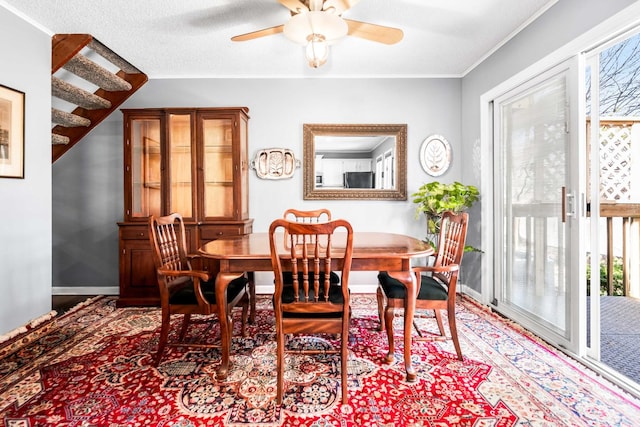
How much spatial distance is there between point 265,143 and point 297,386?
8.95 feet

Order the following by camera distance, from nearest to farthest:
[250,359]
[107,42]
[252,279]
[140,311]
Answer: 1. [250,359]
2. [252,279]
3. [107,42]
4. [140,311]

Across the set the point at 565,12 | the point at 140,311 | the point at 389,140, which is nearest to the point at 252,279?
the point at 140,311

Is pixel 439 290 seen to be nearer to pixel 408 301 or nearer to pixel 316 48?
pixel 408 301

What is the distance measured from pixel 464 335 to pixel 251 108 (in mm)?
3208

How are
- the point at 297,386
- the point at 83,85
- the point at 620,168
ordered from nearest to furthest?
the point at 297,386 < the point at 620,168 < the point at 83,85

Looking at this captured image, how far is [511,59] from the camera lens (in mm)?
2848

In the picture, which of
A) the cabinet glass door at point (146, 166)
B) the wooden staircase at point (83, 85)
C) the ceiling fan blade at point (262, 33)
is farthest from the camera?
the cabinet glass door at point (146, 166)

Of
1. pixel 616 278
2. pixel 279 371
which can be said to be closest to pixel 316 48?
pixel 279 371

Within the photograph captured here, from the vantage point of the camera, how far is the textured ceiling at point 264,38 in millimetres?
2398

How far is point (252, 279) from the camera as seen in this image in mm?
2682

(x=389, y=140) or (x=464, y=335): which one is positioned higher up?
(x=389, y=140)

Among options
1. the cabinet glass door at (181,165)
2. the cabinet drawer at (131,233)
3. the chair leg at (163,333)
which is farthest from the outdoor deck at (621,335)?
the cabinet drawer at (131,233)

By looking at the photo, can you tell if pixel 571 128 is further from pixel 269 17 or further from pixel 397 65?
pixel 269 17

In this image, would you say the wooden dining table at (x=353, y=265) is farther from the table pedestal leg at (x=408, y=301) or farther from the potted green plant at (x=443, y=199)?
the potted green plant at (x=443, y=199)
